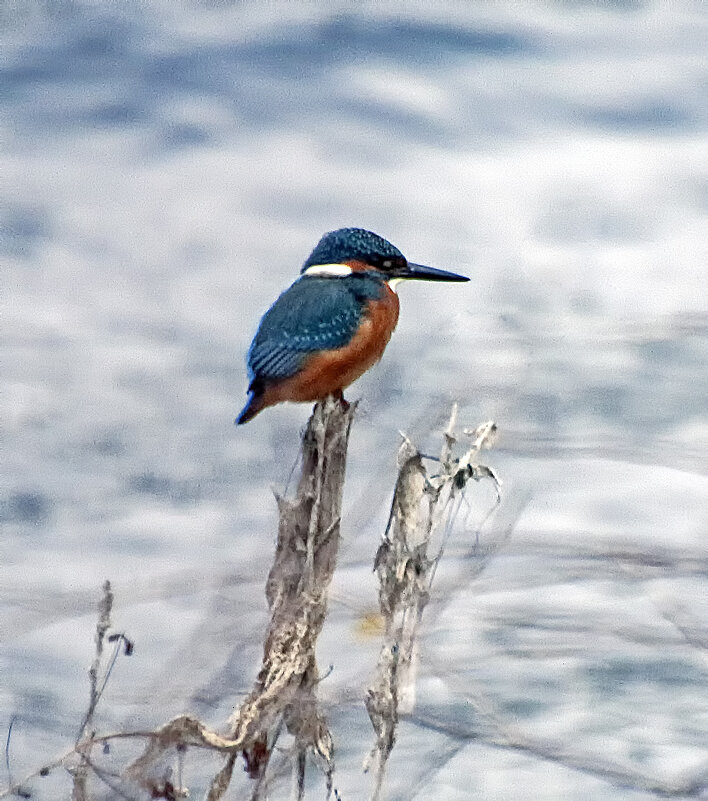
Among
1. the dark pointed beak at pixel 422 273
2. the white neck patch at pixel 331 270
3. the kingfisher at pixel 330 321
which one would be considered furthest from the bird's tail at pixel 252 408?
the dark pointed beak at pixel 422 273

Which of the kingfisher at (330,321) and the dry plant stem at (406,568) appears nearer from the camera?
the dry plant stem at (406,568)

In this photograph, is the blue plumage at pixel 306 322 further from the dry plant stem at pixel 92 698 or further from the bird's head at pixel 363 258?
the dry plant stem at pixel 92 698

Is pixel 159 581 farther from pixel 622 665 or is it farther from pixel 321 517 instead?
pixel 622 665

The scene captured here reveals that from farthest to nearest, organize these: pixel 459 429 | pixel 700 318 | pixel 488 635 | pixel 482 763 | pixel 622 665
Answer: pixel 622 665 < pixel 482 763 < pixel 488 635 < pixel 459 429 < pixel 700 318

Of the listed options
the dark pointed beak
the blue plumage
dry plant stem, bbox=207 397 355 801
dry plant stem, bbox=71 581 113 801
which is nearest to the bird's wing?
the blue plumage

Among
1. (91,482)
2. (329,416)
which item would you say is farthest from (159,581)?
(91,482)

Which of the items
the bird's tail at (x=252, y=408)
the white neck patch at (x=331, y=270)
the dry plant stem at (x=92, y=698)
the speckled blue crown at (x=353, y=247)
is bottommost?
the dry plant stem at (x=92, y=698)

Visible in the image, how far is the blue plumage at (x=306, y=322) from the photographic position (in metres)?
2.59

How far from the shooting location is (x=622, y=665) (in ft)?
11.0

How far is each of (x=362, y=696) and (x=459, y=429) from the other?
54 centimetres

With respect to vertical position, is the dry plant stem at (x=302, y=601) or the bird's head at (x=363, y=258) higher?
the bird's head at (x=363, y=258)

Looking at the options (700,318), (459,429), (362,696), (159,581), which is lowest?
(362,696)

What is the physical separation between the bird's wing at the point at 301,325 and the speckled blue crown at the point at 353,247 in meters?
0.10

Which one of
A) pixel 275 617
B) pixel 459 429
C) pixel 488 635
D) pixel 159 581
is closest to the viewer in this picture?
pixel 159 581
